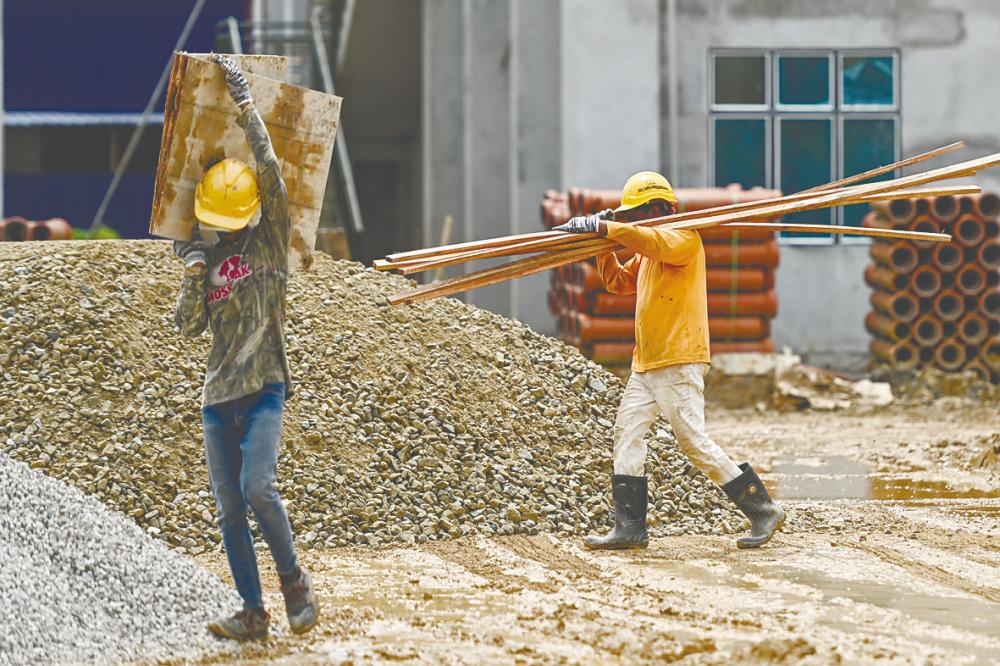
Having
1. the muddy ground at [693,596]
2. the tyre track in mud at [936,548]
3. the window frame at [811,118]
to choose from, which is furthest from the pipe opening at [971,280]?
the tyre track in mud at [936,548]

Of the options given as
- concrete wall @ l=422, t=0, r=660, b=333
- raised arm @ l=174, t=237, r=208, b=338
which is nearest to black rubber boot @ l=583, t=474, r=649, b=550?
raised arm @ l=174, t=237, r=208, b=338

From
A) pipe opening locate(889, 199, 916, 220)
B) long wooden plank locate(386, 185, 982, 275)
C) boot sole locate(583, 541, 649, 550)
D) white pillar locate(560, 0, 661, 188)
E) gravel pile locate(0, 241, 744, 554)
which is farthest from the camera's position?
white pillar locate(560, 0, 661, 188)

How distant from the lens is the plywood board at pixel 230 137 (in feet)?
18.6

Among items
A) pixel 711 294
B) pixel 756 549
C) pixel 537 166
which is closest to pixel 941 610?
pixel 756 549

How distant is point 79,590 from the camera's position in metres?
5.83

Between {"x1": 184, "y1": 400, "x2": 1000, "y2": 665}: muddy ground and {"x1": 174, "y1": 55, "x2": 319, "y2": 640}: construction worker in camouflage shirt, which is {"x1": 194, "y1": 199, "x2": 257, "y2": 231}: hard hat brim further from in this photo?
{"x1": 184, "y1": 400, "x2": 1000, "y2": 665}: muddy ground

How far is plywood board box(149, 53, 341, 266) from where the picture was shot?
18.6 feet

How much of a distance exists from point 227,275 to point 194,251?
0.51 ft

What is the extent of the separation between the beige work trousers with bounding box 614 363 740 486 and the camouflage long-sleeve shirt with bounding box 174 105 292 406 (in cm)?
249

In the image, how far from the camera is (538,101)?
19.7 meters

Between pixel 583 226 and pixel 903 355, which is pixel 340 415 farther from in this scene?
pixel 903 355

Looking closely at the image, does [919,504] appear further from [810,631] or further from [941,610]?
[810,631]

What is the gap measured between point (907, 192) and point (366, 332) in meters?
3.93

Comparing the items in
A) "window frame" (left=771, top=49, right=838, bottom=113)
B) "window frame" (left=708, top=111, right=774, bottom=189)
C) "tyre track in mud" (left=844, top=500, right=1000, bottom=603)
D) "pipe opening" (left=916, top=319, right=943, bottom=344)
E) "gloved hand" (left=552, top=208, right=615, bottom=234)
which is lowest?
"tyre track in mud" (left=844, top=500, right=1000, bottom=603)
